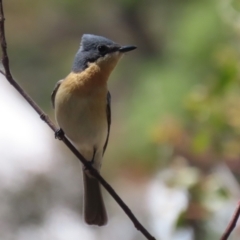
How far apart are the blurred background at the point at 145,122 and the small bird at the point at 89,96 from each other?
0.87ft

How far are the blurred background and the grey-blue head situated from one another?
0.40 m

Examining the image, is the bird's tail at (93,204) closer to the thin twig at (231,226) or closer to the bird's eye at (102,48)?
the bird's eye at (102,48)

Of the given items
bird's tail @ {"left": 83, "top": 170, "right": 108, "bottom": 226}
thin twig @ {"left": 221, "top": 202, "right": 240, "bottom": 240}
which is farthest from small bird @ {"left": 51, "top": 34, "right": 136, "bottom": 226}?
thin twig @ {"left": 221, "top": 202, "right": 240, "bottom": 240}

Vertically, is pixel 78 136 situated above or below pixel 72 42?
above

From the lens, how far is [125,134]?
4609 mm

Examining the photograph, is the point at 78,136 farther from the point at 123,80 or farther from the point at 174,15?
the point at 123,80

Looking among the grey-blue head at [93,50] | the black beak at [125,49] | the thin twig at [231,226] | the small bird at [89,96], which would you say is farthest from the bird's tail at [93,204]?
the thin twig at [231,226]

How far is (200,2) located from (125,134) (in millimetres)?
1234

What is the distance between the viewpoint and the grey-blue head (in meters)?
2.69

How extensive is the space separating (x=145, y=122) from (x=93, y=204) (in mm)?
1479

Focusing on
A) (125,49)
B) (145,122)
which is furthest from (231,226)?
(145,122)

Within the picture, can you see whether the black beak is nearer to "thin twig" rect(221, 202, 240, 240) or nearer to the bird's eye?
the bird's eye

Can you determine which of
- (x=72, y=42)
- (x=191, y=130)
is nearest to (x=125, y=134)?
(x=191, y=130)

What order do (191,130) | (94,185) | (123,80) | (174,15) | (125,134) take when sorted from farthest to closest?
(123,80) → (174,15) → (125,134) → (191,130) → (94,185)
